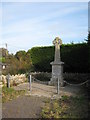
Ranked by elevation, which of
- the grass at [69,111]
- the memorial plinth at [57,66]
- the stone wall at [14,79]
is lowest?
the grass at [69,111]

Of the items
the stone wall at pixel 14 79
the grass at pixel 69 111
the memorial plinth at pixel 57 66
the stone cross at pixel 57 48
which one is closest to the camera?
the grass at pixel 69 111

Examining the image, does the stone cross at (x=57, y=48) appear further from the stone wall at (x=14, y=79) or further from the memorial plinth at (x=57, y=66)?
the stone wall at (x=14, y=79)

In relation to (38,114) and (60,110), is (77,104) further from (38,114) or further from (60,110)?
(38,114)

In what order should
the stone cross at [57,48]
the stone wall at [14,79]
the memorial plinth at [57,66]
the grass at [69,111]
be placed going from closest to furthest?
the grass at [69,111]
the stone wall at [14,79]
the memorial plinth at [57,66]
the stone cross at [57,48]

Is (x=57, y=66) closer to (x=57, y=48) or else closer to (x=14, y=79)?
(x=57, y=48)

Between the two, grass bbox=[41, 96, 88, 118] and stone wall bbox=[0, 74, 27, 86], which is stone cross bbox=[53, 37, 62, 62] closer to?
stone wall bbox=[0, 74, 27, 86]

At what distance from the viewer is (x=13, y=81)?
11.8m

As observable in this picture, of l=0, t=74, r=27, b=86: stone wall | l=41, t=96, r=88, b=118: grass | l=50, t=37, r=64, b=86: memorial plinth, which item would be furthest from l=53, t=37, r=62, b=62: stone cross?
l=41, t=96, r=88, b=118: grass

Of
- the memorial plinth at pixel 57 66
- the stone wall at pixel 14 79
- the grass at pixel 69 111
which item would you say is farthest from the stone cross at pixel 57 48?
the grass at pixel 69 111

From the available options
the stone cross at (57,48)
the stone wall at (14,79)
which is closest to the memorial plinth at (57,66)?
the stone cross at (57,48)

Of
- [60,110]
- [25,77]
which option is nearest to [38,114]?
[60,110]

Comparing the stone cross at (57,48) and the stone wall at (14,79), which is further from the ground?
the stone cross at (57,48)

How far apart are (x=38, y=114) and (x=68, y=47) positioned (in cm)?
1189

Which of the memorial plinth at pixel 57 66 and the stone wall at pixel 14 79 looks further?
the memorial plinth at pixel 57 66
